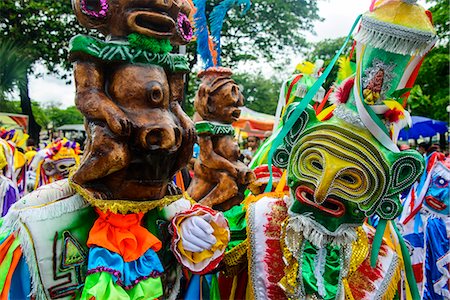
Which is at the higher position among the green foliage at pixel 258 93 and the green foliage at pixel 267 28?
the green foliage at pixel 267 28

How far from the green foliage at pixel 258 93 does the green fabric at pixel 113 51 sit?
2825cm

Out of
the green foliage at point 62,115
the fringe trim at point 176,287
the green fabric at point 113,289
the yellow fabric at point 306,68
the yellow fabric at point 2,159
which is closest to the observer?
the green fabric at point 113,289

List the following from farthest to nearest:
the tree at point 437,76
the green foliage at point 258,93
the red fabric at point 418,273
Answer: the green foliage at point 258,93
the tree at point 437,76
the red fabric at point 418,273

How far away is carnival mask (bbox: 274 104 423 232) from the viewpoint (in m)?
2.00

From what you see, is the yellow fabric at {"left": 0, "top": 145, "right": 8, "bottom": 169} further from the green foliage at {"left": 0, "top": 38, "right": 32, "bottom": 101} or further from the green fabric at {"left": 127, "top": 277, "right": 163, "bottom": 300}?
the green foliage at {"left": 0, "top": 38, "right": 32, "bottom": 101}

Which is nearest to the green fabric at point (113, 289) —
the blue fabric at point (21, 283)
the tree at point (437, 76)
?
the blue fabric at point (21, 283)

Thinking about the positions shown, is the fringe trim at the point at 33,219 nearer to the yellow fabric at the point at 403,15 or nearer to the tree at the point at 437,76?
the yellow fabric at the point at 403,15

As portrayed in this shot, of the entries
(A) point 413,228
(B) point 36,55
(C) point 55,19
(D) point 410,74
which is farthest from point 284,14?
(D) point 410,74

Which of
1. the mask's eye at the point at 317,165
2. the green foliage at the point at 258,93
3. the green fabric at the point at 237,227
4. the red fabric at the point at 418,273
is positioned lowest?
the green foliage at the point at 258,93

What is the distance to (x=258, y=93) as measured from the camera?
32219mm

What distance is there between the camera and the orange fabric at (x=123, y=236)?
1.70 m

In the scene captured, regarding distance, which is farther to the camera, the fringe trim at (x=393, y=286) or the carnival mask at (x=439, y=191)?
the carnival mask at (x=439, y=191)

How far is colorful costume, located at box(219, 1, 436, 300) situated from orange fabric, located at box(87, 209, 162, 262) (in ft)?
2.22

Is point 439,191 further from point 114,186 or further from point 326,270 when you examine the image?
A: point 114,186
